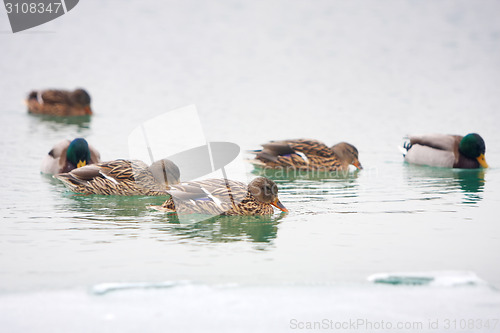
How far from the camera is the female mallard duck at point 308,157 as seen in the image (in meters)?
11.1

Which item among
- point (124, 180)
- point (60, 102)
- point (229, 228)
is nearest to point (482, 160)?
point (229, 228)

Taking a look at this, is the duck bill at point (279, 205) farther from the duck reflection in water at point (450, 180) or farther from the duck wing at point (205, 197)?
the duck reflection in water at point (450, 180)

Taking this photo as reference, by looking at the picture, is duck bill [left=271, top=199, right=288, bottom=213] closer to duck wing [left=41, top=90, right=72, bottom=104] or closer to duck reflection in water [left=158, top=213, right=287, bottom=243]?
duck reflection in water [left=158, top=213, right=287, bottom=243]

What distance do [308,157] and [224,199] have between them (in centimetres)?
339

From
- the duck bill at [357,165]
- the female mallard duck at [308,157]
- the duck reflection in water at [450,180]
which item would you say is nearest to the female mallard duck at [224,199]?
the duck reflection in water at [450,180]

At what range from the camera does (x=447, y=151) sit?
462 inches

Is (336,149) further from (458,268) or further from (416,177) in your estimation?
(458,268)

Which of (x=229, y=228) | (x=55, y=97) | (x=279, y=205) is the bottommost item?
(x=229, y=228)

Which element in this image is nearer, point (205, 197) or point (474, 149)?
point (205, 197)

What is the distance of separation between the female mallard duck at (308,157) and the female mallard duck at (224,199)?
120 inches

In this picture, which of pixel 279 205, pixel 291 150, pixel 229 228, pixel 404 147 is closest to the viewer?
pixel 229 228

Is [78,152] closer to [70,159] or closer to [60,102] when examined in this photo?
[70,159]

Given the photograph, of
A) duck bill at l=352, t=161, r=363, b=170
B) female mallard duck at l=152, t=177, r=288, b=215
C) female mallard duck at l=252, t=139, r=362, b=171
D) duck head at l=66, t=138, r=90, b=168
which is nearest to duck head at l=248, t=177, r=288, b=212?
female mallard duck at l=152, t=177, r=288, b=215

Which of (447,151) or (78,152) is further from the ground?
(78,152)
